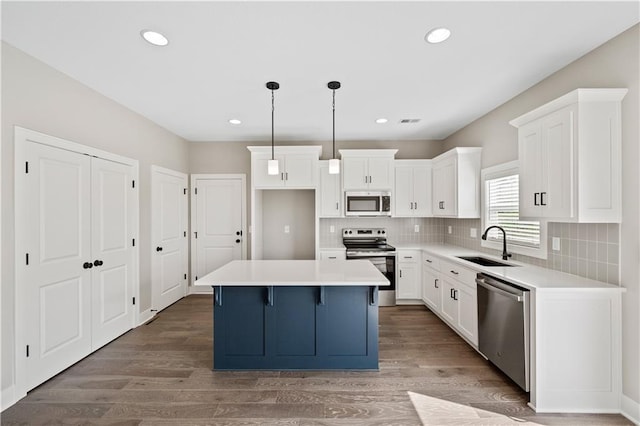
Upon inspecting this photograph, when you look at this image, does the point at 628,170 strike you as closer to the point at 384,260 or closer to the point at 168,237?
the point at 384,260

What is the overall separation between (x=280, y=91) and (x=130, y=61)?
1.34 metres

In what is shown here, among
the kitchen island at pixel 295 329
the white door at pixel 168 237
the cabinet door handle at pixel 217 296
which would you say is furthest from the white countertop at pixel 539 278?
the white door at pixel 168 237

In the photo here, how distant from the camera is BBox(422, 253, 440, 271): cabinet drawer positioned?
A: 3969 mm

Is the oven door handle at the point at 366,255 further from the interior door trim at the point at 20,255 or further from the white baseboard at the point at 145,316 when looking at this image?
the interior door trim at the point at 20,255

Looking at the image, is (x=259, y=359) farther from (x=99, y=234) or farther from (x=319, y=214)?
(x=319, y=214)

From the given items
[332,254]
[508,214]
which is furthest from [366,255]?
[508,214]

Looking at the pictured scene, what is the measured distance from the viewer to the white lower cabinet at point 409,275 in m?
4.54

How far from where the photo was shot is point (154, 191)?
4.12 metres

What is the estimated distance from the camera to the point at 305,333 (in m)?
2.69

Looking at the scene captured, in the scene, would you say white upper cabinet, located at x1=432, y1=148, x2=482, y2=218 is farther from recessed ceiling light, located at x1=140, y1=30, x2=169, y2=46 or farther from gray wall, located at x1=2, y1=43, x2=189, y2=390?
gray wall, located at x1=2, y1=43, x2=189, y2=390

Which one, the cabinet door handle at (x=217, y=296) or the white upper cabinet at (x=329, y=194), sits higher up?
the white upper cabinet at (x=329, y=194)

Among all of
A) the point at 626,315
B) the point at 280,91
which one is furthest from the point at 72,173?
the point at 626,315

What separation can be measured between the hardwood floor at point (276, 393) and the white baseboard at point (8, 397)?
4 cm

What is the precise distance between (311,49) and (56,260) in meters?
2.88
